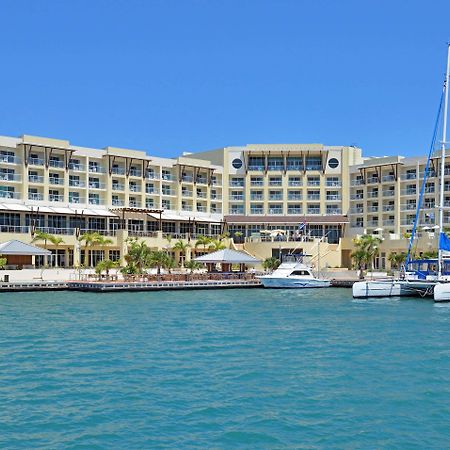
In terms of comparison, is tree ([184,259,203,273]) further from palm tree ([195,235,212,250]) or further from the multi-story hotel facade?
the multi-story hotel facade

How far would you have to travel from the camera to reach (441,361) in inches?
1020

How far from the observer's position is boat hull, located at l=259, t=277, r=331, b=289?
211ft

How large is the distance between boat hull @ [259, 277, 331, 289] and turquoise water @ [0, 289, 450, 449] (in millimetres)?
23435

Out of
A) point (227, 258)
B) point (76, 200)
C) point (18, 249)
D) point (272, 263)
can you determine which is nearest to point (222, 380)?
point (18, 249)

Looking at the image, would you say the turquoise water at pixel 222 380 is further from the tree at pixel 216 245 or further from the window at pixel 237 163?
the window at pixel 237 163

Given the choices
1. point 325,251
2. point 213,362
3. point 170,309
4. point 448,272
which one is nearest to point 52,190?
point 325,251

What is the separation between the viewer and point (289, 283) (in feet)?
211

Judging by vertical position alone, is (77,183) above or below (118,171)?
below

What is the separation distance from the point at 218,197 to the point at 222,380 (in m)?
74.3

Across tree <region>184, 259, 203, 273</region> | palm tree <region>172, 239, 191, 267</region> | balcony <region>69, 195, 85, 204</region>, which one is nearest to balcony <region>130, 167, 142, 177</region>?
balcony <region>69, 195, 85, 204</region>

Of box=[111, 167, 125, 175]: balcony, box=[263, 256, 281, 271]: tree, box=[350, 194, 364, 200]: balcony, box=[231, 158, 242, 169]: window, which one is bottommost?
box=[263, 256, 281, 271]: tree

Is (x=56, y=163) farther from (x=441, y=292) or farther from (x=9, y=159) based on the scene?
(x=441, y=292)

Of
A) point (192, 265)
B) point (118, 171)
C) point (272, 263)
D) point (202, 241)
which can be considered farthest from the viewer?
point (118, 171)

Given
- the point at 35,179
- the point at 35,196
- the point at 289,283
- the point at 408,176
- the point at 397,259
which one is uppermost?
the point at 408,176
